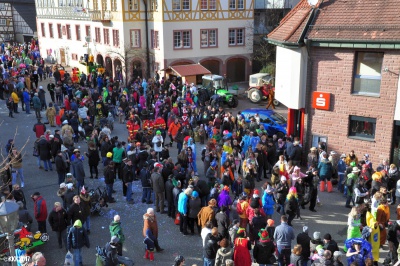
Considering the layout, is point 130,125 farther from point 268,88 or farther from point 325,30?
point 268,88

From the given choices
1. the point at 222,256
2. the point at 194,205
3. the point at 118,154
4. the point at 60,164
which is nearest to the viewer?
the point at 222,256

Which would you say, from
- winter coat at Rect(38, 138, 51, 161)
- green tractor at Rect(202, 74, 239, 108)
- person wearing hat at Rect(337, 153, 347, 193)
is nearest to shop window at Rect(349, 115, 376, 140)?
person wearing hat at Rect(337, 153, 347, 193)

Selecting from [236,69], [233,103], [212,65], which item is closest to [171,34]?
[212,65]

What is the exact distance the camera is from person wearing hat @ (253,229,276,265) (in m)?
9.89

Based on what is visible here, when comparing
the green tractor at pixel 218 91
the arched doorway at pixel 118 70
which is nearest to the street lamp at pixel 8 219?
the green tractor at pixel 218 91

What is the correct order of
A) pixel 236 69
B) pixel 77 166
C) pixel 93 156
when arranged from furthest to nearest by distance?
pixel 236 69 → pixel 93 156 → pixel 77 166

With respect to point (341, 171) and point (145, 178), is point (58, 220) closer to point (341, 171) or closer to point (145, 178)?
point (145, 178)

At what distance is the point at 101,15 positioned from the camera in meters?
36.0

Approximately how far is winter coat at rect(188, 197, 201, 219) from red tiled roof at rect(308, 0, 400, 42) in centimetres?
850

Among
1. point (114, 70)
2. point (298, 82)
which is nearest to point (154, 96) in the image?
point (298, 82)

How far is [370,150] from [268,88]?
43.2 feet

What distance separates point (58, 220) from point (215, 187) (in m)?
4.40

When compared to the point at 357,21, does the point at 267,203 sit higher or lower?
lower

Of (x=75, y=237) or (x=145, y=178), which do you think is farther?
(x=145, y=178)
